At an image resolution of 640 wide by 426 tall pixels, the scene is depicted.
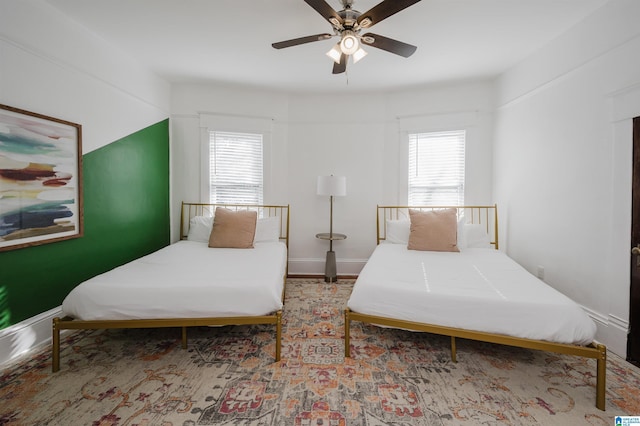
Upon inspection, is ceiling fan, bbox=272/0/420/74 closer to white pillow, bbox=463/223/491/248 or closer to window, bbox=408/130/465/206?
window, bbox=408/130/465/206

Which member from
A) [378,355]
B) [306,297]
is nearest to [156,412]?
[378,355]

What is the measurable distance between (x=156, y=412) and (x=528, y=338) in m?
2.42

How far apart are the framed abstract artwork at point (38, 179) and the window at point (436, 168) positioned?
4.11 meters

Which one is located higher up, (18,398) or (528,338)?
(528,338)

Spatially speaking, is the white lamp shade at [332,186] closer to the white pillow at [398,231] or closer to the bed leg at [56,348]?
the white pillow at [398,231]

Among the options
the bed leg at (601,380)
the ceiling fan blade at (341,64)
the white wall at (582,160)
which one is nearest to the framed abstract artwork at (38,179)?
the ceiling fan blade at (341,64)

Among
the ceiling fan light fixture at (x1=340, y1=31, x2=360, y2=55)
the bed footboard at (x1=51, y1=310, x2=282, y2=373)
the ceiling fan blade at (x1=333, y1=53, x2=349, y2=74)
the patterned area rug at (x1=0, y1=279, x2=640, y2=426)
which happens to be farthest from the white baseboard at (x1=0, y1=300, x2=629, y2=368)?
the ceiling fan blade at (x1=333, y1=53, x2=349, y2=74)

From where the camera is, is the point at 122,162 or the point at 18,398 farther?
the point at 122,162

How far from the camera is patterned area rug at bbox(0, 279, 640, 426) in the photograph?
5.79 feet

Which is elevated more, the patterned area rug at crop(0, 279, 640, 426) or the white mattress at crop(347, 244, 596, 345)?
the white mattress at crop(347, 244, 596, 345)

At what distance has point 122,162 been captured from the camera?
351 cm

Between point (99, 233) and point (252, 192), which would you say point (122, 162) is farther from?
point (252, 192)

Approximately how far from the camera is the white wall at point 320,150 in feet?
14.8

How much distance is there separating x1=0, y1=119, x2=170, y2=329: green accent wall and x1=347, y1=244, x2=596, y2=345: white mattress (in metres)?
2.68
